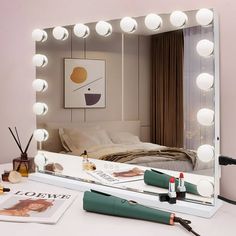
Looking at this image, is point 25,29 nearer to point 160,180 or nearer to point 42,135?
point 42,135

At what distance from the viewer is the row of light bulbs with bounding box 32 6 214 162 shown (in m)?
1.07

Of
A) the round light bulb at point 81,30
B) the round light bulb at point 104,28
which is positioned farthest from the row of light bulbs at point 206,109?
the round light bulb at point 81,30

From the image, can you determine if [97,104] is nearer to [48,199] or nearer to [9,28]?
[48,199]

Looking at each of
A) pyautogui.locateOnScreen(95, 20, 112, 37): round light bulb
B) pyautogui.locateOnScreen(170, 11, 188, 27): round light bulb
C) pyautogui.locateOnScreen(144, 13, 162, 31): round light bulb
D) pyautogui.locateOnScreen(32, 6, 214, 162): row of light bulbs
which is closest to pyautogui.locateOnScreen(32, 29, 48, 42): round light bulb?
pyautogui.locateOnScreen(32, 6, 214, 162): row of light bulbs

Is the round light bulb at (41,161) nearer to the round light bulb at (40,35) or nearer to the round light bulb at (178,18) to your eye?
the round light bulb at (40,35)

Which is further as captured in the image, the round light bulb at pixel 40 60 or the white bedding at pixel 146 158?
the round light bulb at pixel 40 60

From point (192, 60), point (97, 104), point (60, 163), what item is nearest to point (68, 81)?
point (97, 104)

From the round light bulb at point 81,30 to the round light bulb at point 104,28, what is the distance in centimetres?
6

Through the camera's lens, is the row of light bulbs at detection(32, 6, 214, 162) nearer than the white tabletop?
No

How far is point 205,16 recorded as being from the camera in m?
1.07

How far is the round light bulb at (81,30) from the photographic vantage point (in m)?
1.41

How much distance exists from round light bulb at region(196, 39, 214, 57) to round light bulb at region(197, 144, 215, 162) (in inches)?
11.3

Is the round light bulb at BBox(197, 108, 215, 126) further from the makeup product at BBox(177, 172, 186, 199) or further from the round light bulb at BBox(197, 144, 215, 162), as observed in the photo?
the makeup product at BBox(177, 172, 186, 199)

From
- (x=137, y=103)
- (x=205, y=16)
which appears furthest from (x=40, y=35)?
(x=205, y=16)
